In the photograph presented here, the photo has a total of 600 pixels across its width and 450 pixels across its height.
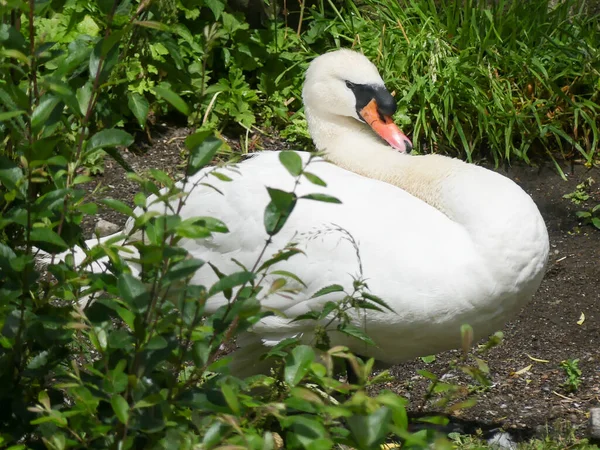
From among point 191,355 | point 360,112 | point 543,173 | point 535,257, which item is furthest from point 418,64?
point 191,355

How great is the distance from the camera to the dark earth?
12.2ft

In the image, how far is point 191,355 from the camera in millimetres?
1825

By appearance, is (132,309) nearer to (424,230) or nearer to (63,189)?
(63,189)

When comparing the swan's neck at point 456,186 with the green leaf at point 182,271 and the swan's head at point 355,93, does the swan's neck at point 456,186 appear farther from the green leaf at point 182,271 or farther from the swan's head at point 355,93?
the green leaf at point 182,271

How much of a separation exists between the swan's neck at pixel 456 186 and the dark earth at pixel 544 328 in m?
0.60

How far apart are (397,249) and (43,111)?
1.33m

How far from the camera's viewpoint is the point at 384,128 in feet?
→ 11.7

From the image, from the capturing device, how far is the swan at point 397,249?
2.84 metres

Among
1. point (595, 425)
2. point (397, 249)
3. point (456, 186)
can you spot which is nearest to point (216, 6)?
point (456, 186)

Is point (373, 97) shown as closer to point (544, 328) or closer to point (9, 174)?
point (544, 328)

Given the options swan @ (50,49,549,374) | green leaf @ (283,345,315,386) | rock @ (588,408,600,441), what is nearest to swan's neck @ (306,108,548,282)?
swan @ (50,49,549,374)

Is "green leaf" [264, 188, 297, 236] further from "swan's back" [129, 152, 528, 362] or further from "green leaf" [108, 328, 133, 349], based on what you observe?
"swan's back" [129, 152, 528, 362]

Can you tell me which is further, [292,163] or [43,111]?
[43,111]

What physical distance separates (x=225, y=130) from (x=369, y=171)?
2.11m
